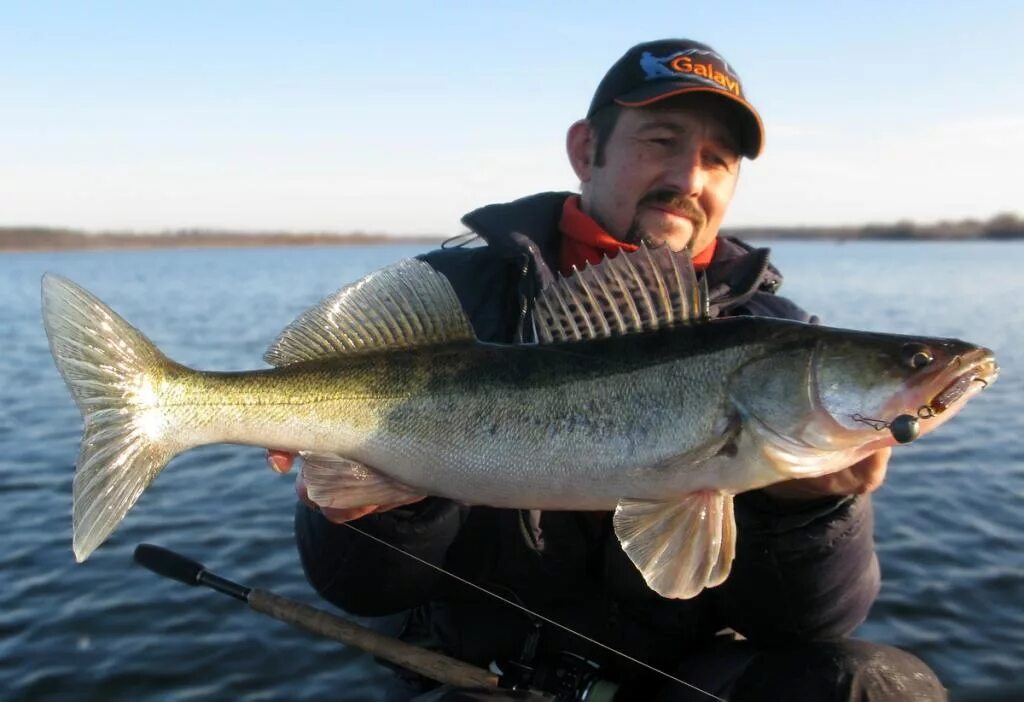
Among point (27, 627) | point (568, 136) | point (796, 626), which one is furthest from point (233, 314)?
point (796, 626)

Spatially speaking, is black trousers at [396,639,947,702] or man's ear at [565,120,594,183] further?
man's ear at [565,120,594,183]

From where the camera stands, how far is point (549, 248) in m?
4.88

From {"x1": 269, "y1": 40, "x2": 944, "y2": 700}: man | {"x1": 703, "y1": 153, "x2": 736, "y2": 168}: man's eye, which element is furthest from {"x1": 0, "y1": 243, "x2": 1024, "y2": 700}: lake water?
{"x1": 703, "y1": 153, "x2": 736, "y2": 168}: man's eye

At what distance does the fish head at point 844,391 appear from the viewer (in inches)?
110

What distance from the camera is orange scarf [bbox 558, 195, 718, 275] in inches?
184

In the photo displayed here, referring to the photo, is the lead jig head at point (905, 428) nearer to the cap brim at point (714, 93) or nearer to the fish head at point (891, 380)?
the fish head at point (891, 380)

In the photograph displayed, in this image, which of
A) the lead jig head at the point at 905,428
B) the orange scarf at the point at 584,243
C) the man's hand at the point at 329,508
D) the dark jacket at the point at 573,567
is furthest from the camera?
the orange scarf at the point at 584,243

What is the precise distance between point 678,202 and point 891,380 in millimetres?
1982

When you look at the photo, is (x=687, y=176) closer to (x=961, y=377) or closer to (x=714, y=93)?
(x=714, y=93)

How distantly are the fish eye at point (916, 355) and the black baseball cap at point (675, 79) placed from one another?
2.03m

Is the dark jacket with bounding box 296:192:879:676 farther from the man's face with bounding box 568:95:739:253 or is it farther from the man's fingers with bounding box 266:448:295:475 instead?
the man's fingers with bounding box 266:448:295:475

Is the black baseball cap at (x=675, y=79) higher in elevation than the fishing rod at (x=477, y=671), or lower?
higher

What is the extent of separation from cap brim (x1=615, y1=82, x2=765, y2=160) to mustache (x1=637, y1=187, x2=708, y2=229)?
454mm

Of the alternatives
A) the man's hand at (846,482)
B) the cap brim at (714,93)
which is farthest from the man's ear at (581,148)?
the man's hand at (846,482)
